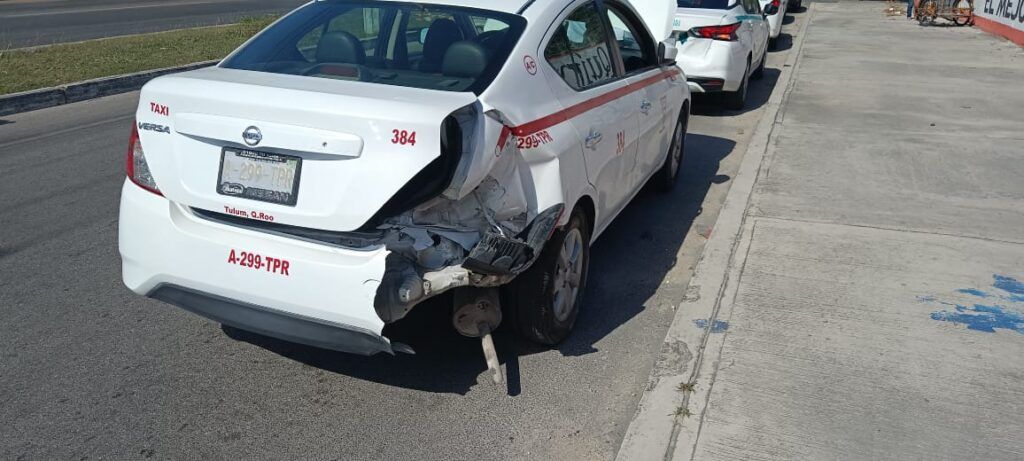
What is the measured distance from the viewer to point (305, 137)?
3.49 metres

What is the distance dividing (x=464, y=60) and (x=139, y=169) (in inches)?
59.9

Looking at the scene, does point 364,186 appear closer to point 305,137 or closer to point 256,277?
point 305,137

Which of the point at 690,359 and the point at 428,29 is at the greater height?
the point at 428,29

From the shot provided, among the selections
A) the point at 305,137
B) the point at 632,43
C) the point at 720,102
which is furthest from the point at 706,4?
the point at 305,137

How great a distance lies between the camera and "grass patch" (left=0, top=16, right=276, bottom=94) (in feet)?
39.5

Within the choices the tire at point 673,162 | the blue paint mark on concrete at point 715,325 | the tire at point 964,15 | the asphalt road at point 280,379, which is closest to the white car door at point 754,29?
the tire at point 673,162

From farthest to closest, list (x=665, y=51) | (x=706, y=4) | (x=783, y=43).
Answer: (x=783, y=43) → (x=706, y=4) → (x=665, y=51)

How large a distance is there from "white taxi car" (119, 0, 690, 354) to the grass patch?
8.45 meters

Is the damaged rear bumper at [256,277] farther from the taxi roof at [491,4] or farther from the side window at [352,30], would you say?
the taxi roof at [491,4]

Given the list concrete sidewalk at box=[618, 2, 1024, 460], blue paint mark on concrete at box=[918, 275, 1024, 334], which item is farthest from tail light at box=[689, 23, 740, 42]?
blue paint mark on concrete at box=[918, 275, 1024, 334]

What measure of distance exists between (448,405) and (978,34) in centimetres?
1980

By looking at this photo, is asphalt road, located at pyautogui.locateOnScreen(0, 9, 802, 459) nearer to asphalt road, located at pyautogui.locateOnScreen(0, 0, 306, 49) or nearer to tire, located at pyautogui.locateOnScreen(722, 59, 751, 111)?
tire, located at pyautogui.locateOnScreen(722, 59, 751, 111)

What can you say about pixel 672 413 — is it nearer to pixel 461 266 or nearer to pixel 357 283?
pixel 461 266

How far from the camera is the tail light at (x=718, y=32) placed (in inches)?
415
